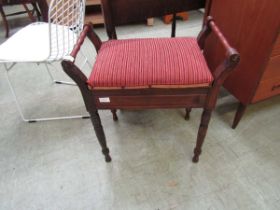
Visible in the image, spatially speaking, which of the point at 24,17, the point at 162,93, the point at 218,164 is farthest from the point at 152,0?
the point at 24,17

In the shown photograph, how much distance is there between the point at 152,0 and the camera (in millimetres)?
1072

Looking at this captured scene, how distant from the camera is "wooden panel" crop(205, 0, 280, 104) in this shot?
779 mm

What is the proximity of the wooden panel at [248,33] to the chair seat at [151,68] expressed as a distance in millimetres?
270

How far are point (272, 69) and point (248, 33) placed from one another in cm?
19

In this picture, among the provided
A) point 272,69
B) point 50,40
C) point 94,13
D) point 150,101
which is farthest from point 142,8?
point 94,13

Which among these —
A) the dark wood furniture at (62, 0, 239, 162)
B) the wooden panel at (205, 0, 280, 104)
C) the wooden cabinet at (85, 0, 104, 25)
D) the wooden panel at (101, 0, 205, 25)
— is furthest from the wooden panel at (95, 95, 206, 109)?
the wooden cabinet at (85, 0, 104, 25)

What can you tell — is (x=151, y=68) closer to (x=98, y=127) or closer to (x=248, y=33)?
(x=98, y=127)

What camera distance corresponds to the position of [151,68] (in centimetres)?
71

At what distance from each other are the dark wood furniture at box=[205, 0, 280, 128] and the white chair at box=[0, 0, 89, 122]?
0.76 m

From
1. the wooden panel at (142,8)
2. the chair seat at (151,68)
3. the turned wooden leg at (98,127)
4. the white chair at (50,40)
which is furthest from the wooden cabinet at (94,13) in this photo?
the turned wooden leg at (98,127)

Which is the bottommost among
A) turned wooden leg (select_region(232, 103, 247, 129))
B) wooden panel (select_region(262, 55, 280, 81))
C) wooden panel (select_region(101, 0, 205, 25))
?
turned wooden leg (select_region(232, 103, 247, 129))

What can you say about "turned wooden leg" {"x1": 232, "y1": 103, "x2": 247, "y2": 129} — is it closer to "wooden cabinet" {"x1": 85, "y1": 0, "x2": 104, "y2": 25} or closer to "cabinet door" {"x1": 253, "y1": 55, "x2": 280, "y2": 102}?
"cabinet door" {"x1": 253, "y1": 55, "x2": 280, "y2": 102}

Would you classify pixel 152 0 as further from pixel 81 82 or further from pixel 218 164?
pixel 218 164

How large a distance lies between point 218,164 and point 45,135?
1.00 metres
